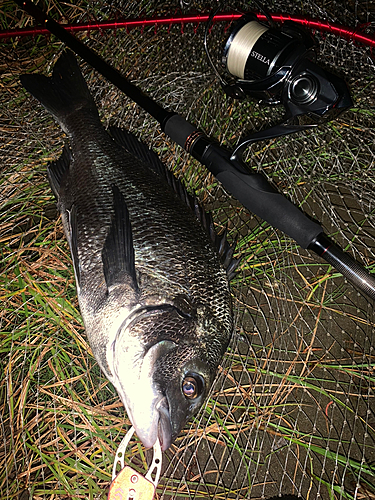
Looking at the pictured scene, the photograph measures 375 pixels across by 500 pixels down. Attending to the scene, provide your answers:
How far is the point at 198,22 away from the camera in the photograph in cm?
256

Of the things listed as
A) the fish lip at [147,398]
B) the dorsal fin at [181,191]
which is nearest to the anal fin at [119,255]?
the fish lip at [147,398]

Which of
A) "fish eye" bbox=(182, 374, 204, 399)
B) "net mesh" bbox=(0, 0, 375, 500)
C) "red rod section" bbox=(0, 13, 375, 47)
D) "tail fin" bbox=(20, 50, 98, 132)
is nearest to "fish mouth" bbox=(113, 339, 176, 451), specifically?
"fish eye" bbox=(182, 374, 204, 399)

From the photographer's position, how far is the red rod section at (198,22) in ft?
7.47

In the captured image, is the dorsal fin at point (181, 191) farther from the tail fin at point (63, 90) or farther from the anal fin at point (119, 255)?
the anal fin at point (119, 255)

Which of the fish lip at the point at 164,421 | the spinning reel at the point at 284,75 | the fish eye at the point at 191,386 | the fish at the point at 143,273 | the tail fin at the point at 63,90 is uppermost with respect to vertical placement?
the spinning reel at the point at 284,75

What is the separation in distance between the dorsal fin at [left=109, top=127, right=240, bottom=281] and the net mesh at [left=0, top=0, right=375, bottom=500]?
11cm

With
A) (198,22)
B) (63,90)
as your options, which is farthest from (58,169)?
(198,22)

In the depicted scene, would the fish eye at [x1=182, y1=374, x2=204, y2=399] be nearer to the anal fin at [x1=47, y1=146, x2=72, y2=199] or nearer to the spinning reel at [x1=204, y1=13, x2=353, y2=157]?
the spinning reel at [x1=204, y1=13, x2=353, y2=157]

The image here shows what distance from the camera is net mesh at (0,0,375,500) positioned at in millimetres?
2170

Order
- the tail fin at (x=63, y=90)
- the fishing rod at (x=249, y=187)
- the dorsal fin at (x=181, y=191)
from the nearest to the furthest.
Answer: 1. the fishing rod at (x=249, y=187)
2. the dorsal fin at (x=181, y=191)
3. the tail fin at (x=63, y=90)

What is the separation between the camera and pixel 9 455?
2170mm

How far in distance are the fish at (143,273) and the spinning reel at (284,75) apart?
0.55m

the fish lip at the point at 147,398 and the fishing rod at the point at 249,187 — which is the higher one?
the fishing rod at the point at 249,187

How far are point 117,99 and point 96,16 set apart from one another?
0.75m
